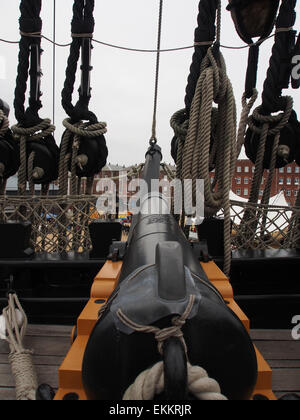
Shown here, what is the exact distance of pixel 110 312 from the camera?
20.2 inches

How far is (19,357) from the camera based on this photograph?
116cm

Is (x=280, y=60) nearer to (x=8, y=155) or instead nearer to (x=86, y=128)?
(x=86, y=128)

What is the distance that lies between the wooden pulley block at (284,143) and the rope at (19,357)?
5.65 feet

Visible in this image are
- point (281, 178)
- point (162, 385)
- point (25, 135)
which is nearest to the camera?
point (162, 385)

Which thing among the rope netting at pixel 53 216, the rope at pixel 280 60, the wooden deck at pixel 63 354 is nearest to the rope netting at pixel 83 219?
the rope netting at pixel 53 216

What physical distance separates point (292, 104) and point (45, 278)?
1885 millimetres

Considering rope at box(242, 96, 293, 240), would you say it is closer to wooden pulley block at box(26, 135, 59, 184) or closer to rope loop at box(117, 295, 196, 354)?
wooden pulley block at box(26, 135, 59, 184)

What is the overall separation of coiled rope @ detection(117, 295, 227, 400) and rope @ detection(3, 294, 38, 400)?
777 mm

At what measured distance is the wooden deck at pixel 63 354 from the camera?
1142 mm

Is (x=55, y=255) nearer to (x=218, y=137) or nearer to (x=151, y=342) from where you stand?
(x=218, y=137)

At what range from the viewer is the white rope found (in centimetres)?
44

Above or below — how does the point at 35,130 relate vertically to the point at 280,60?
below

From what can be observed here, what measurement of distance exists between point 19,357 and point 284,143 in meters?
1.91

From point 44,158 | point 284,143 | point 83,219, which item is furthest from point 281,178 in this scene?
point 44,158
